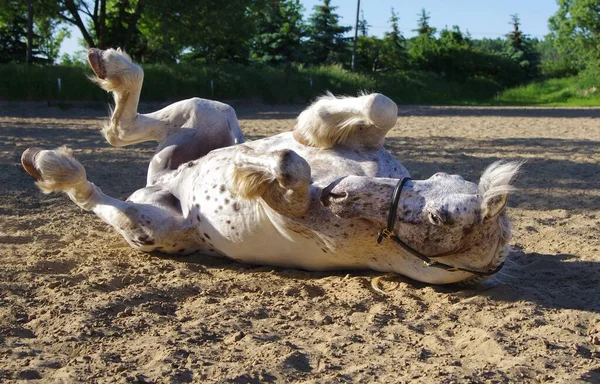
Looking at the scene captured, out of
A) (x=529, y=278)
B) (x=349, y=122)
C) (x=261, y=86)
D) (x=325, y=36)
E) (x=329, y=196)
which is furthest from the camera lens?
(x=325, y=36)

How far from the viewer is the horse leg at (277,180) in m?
3.00

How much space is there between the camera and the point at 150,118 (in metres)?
4.73

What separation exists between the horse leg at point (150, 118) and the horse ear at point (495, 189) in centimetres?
214

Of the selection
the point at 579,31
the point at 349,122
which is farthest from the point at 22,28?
the point at 579,31

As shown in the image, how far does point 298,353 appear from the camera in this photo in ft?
8.89

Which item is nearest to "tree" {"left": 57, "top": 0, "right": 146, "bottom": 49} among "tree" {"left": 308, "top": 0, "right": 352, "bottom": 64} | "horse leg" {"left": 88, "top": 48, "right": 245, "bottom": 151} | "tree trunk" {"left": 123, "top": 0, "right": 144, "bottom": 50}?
"tree trunk" {"left": 123, "top": 0, "right": 144, "bottom": 50}

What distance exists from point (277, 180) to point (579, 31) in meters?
49.1

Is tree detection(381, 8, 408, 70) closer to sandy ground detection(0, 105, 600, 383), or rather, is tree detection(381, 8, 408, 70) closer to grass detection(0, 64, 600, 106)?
grass detection(0, 64, 600, 106)

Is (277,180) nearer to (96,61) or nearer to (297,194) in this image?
(297,194)

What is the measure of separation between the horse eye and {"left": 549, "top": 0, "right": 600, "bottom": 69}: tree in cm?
→ 4461

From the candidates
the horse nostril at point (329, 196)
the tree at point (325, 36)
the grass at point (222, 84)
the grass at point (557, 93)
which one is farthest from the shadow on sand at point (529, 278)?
the tree at point (325, 36)

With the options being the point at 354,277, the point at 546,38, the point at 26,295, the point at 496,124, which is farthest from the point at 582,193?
the point at 546,38

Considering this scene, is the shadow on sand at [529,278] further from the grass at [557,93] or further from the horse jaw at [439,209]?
the grass at [557,93]

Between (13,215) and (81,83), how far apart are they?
16.7 meters
